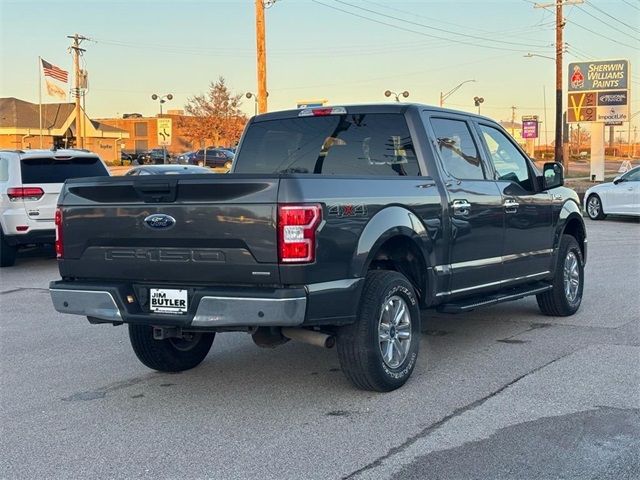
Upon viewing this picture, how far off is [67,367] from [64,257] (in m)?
1.40

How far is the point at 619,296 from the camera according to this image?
31.7 feet

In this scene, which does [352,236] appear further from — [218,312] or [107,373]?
[107,373]

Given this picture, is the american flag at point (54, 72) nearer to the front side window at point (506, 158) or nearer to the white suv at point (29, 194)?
the white suv at point (29, 194)

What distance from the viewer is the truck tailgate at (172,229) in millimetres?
4965

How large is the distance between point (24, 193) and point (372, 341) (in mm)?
8968

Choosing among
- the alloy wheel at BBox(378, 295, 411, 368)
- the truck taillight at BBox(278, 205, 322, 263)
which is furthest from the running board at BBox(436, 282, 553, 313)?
the truck taillight at BBox(278, 205, 322, 263)

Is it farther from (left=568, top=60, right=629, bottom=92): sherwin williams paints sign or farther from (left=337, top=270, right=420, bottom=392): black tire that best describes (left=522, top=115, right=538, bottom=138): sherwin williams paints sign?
(left=337, top=270, right=420, bottom=392): black tire

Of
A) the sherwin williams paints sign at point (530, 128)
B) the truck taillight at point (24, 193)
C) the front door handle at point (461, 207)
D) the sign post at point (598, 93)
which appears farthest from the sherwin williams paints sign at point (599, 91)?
the front door handle at point (461, 207)

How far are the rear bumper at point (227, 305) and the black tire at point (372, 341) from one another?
17 centimetres

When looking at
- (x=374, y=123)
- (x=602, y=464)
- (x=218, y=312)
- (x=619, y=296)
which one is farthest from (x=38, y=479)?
(x=619, y=296)

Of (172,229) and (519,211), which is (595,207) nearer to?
(519,211)

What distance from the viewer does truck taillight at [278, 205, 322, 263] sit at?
4.89m

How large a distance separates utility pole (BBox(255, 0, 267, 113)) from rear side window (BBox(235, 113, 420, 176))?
63.6 feet

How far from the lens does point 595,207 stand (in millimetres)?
21062
